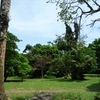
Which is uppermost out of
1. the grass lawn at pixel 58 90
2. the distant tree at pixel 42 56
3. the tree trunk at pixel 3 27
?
the distant tree at pixel 42 56

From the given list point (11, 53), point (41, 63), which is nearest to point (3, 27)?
point (11, 53)

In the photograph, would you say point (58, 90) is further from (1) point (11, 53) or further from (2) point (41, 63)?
(2) point (41, 63)

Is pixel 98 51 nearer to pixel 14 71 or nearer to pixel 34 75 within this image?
pixel 34 75

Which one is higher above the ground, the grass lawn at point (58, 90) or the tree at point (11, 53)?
the tree at point (11, 53)

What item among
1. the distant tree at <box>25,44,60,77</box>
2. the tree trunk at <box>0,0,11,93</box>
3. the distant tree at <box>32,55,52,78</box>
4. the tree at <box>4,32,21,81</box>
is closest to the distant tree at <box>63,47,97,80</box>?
the tree at <box>4,32,21,81</box>

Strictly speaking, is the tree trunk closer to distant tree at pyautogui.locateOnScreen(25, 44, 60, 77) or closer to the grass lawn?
the grass lawn

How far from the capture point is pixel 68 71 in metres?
39.9

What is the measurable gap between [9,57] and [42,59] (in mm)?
13038

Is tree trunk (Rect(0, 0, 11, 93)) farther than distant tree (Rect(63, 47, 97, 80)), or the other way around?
distant tree (Rect(63, 47, 97, 80))

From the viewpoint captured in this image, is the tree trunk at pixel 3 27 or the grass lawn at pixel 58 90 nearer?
the tree trunk at pixel 3 27

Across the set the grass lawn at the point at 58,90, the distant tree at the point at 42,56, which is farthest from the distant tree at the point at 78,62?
the distant tree at the point at 42,56

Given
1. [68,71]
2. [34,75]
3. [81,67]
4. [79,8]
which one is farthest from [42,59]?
[79,8]

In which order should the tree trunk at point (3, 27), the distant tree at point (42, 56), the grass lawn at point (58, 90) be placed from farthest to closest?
1. the distant tree at point (42, 56)
2. the grass lawn at point (58, 90)
3. the tree trunk at point (3, 27)

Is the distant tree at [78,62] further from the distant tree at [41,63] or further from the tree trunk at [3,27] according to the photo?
the tree trunk at [3,27]
